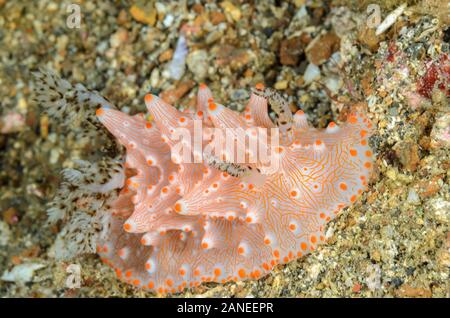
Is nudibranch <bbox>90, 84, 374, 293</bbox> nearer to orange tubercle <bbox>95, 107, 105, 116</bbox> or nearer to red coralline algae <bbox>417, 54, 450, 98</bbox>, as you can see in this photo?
orange tubercle <bbox>95, 107, 105, 116</bbox>

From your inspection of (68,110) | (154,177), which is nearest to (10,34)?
(68,110)

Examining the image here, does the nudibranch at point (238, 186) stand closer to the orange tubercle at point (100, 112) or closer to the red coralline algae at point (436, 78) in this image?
the orange tubercle at point (100, 112)

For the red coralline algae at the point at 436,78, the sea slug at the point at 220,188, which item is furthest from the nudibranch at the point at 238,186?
the red coralline algae at the point at 436,78

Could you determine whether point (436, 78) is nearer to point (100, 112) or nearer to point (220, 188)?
point (220, 188)

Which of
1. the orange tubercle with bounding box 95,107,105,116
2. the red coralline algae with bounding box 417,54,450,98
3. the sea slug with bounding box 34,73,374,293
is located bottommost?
the sea slug with bounding box 34,73,374,293

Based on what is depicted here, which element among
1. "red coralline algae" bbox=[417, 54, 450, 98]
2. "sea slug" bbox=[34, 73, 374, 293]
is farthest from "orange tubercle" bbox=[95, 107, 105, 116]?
"red coralline algae" bbox=[417, 54, 450, 98]

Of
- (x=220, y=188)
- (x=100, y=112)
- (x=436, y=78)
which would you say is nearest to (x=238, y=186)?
(x=220, y=188)
